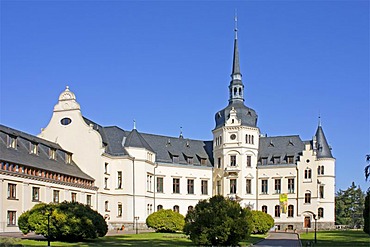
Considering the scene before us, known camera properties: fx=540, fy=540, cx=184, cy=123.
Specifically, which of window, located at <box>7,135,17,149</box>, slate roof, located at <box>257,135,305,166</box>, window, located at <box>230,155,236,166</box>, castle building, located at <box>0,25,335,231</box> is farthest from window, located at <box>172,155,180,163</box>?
window, located at <box>7,135,17,149</box>

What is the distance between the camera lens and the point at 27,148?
52062 mm

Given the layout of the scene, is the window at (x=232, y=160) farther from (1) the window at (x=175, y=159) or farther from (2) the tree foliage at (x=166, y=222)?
(2) the tree foliage at (x=166, y=222)

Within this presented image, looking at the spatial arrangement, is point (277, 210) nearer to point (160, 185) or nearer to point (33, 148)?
point (160, 185)

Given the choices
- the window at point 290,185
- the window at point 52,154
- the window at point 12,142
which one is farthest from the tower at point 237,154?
the window at point 12,142

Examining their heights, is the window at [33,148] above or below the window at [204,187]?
above

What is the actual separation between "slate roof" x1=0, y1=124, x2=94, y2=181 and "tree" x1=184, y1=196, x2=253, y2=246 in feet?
62.6

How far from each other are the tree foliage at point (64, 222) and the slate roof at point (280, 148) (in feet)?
141

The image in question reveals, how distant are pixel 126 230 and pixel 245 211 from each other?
30.9m

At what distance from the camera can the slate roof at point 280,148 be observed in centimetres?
7663

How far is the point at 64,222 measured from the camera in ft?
119

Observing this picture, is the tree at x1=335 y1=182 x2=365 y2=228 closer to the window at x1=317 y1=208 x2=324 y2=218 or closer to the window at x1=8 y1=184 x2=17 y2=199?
the window at x1=317 y1=208 x2=324 y2=218

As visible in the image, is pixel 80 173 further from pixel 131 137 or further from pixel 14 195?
pixel 14 195

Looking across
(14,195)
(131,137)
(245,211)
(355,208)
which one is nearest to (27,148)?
(14,195)

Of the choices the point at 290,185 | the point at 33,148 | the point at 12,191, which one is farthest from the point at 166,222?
the point at 290,185
